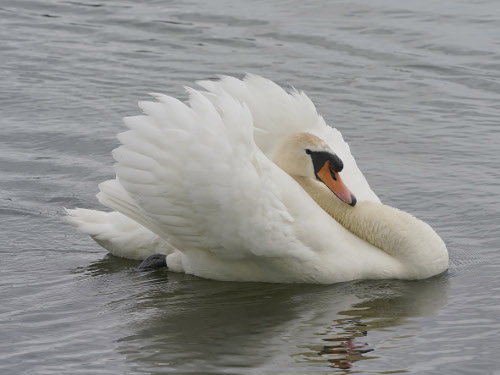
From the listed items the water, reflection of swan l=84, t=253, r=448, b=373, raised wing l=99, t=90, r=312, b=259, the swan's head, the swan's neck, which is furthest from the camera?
the swan's head

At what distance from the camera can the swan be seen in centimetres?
878

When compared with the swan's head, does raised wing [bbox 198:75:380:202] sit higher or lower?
higher

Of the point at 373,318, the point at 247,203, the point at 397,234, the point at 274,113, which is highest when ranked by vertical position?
the point at 274,113

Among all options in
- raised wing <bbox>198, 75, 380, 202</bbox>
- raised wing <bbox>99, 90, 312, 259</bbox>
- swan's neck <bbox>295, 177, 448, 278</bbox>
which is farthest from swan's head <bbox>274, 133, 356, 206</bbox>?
raised wing <bbox>99, 90, 312, 259</bbox>

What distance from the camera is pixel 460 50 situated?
15.8m

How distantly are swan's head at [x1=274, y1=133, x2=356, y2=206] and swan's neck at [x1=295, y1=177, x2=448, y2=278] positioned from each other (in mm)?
144

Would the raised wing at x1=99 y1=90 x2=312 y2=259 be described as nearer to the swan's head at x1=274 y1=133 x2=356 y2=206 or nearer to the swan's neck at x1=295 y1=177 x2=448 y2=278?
the swan's head at x1=274 y1=133 x2=356 y2=206

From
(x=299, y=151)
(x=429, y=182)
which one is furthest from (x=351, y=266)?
(x=429, y=182)

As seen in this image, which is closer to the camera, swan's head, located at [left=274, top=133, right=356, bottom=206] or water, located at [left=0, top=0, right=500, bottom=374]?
water, located at [left=0, top=0, right=500, bottom=374]

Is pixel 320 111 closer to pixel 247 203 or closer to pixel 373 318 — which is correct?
pixel 247 203

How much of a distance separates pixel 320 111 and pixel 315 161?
440 centimetres

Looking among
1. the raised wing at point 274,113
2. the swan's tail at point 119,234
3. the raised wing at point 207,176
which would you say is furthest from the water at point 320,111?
the raised wing at point 274,113

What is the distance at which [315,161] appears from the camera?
31.4 feet

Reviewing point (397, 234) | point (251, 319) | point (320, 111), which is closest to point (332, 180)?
point (397, 234)
